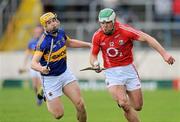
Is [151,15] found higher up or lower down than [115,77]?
lower down

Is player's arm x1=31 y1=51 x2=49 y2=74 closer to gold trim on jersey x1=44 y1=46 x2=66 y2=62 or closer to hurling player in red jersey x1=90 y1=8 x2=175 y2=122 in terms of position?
gold trim on jersey x1=44 y1=46 x2=66 y2=62

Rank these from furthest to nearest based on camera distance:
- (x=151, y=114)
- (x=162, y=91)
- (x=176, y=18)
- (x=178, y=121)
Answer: (x=176, y=18)
(x=162, y=91)
(x=151, y=114)
(x=178, y=121)

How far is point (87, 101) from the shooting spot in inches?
1003

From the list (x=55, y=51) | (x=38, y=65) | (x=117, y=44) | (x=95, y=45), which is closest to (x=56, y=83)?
(x=55, y=51)

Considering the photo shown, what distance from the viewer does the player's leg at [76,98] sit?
15.8 meters

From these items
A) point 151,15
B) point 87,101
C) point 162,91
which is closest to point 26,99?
Answer: point 87,101

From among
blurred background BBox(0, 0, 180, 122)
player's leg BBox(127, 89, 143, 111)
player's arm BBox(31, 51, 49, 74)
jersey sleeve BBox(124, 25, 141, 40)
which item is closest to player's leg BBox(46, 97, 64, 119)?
player's arm BBox(31, 51, 49, 74)

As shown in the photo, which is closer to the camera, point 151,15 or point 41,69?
point 41,69

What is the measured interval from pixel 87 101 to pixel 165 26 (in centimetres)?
779

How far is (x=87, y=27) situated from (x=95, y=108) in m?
9.78

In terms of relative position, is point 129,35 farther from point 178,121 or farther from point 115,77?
point 178,121

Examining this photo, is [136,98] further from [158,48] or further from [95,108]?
[95,108]

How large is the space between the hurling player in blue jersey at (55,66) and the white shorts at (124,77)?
32.8 inches

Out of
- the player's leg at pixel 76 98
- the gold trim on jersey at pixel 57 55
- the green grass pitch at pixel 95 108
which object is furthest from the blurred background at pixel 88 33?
the gold trim on jersey at pixel 57 55
